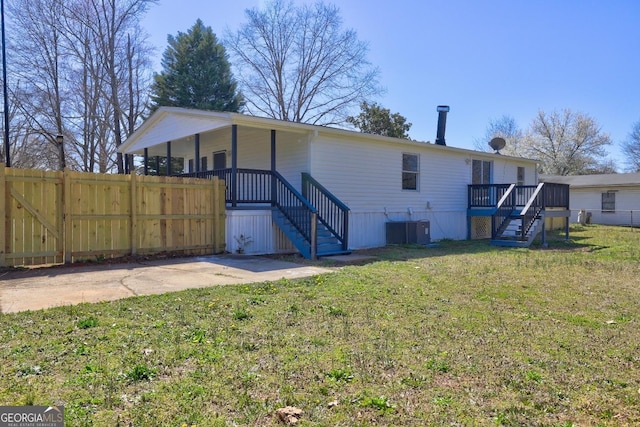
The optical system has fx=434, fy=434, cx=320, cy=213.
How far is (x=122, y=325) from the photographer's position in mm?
4078

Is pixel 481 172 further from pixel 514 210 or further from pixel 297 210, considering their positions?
pixel 297 210

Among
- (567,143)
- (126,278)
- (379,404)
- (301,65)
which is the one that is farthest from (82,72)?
(567,143)

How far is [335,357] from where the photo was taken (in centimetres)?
334

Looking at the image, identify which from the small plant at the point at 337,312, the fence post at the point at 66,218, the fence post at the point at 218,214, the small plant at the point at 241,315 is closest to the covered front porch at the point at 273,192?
the fence post at the point at 218,214

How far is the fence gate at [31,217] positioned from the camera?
7.38 m

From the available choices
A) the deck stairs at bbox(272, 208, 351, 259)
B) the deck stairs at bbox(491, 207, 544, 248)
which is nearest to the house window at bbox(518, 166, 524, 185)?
the deck stairs at bbox(491, 207, 544, 248)

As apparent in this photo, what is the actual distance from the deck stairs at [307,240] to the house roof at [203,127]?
7.13 feet

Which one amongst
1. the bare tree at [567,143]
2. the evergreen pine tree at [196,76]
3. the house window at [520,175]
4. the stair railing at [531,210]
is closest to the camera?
the stair railing at [531,210]

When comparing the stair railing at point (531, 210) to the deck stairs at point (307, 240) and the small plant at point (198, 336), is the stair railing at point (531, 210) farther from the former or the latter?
the small plant at point (198, 336)

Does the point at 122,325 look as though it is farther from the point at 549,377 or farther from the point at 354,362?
the point at 549,377

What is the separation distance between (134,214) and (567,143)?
39325 millimetres

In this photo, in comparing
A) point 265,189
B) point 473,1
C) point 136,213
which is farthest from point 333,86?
point 136,213

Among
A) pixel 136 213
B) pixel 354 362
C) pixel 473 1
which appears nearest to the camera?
pixel 354 362

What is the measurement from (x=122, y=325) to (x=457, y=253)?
8613 mm
